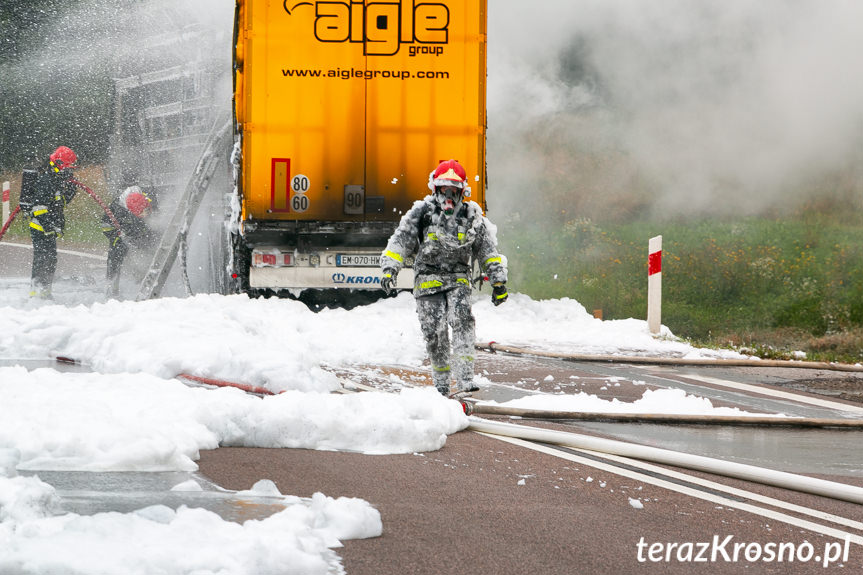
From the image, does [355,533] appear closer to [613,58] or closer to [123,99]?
[123,99]

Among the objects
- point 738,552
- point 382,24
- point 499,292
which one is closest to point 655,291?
point 382,24

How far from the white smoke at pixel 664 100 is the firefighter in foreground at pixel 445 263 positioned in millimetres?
13479

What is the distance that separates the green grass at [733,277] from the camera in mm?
14844

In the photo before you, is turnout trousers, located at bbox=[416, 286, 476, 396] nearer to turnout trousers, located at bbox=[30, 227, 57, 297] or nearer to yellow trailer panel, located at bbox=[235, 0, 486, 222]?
yellow trailer panel, located at bbox=[235, 0, 486, 222]

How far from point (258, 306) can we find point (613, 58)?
14141 mm

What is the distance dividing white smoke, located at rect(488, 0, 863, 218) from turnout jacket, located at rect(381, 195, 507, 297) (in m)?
13.4

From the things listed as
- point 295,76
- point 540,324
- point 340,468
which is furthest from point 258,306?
point 340,468

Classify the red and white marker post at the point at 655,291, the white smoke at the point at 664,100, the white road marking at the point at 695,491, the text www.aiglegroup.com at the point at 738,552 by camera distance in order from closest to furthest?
the text www.aiglegroup.com at the point at 738,552 → the white road marking at the point at 695,491 → the red and white marker post at the point at 655,291 → the white smoke at the point at 664,100

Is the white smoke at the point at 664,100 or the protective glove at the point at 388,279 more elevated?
the white smoke at the point at 664,100

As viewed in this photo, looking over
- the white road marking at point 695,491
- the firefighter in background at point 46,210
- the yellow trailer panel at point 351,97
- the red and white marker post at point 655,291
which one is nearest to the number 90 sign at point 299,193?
the yellow trailer panel at point 351,97

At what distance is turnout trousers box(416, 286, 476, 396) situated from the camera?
7.86m

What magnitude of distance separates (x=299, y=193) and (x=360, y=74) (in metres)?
1.49

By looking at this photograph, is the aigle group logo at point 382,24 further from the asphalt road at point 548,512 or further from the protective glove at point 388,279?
the asphalt road at point 548,512

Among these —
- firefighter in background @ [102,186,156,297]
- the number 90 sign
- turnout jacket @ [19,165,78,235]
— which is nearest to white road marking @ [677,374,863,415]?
the number 90 sign
